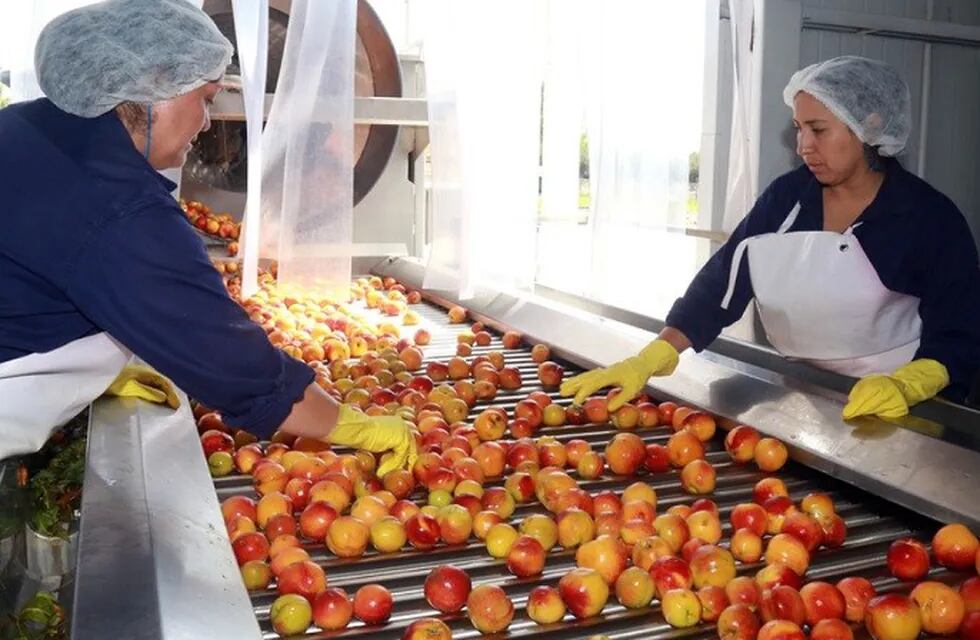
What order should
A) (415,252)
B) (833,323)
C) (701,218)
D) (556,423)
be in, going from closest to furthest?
(556,423) < (833,323) < (701,218) < (415,252)

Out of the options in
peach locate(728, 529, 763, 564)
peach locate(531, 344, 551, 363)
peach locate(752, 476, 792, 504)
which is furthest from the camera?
peach locate(531, 344, 551, 363)

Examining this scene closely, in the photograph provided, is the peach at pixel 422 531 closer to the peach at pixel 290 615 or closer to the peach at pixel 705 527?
the peach at pixel 290 615

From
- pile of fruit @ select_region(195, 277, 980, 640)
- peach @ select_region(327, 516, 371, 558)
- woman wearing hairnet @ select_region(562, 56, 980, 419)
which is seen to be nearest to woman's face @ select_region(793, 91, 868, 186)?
woman wearing hairnet @ select_region(562, 56, 980, 419)

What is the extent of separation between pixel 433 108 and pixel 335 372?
5.03 ft

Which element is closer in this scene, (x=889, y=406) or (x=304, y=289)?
(x=889, y=406)

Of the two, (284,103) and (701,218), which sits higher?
(284,103)

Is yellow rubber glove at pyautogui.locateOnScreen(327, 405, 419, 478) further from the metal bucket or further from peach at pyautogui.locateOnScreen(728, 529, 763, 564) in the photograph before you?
peach at pyautogui.locateOnScreen(728, 529, 763, 564)

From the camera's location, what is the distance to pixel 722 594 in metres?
1.75

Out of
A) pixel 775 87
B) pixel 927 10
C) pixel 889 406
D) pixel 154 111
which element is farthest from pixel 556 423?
pixel 927 10

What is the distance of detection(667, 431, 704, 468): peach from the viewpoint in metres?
2.52

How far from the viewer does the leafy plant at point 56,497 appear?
7.77ft

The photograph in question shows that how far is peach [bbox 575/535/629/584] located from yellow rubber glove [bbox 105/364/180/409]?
53.7 inches

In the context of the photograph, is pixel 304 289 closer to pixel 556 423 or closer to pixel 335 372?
pixel 335 372

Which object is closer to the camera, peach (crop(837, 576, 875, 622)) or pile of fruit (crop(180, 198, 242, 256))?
peach (crop(837, 576, 875, 622))
